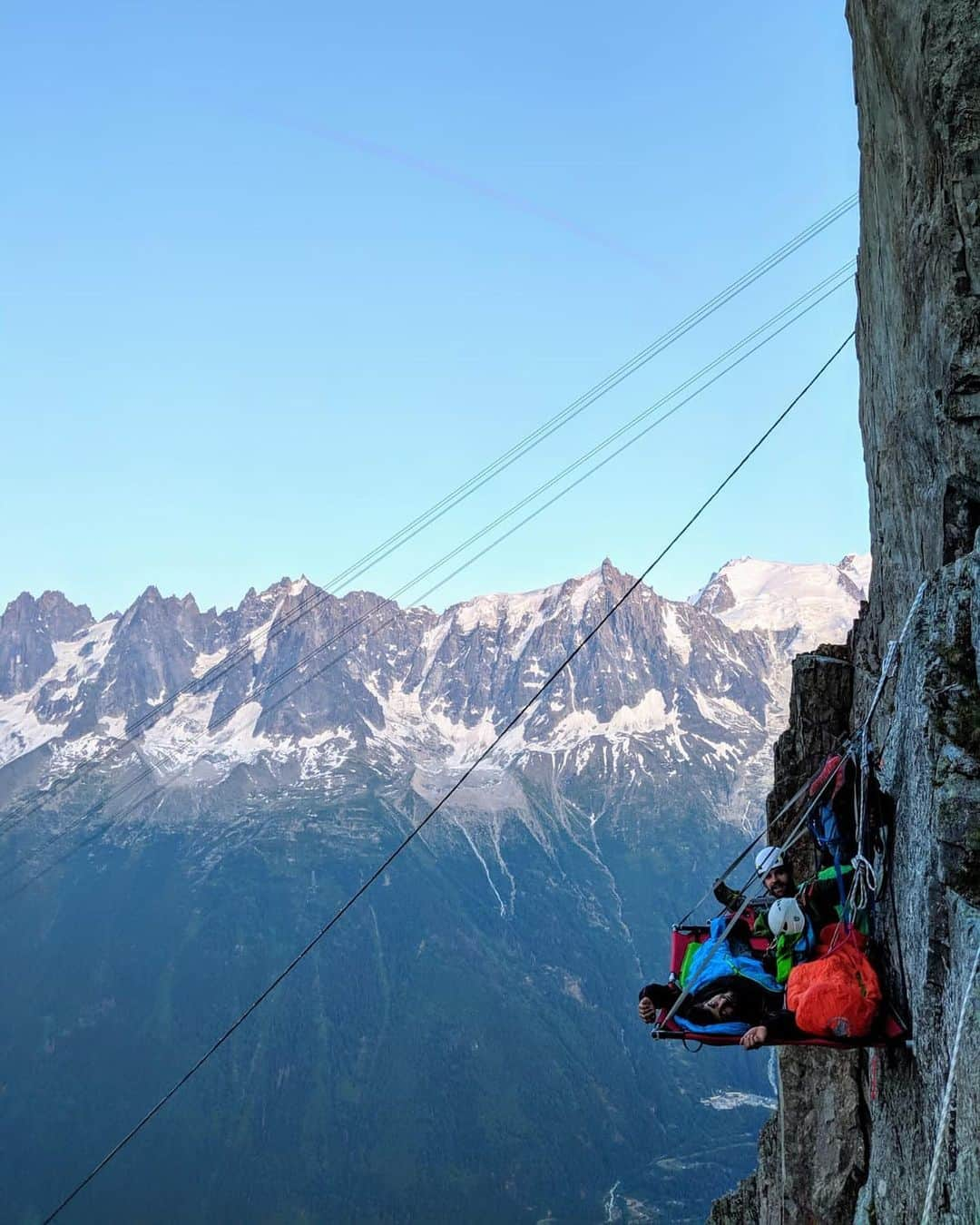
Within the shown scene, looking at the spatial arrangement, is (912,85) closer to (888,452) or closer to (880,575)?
(888,452)

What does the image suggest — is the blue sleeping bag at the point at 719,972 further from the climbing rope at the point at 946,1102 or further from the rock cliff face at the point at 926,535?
the climbing rope at the point at 946,1102

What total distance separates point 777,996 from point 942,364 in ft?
24.7

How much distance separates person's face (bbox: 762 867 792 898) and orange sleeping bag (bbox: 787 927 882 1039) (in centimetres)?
282

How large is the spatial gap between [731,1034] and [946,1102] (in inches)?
145

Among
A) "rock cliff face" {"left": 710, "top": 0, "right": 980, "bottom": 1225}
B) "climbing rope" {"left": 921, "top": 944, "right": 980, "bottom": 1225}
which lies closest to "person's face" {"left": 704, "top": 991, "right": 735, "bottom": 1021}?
"rock cliff face" {"left": 710, "top": 0, "right": 980, "bottom": 1225}

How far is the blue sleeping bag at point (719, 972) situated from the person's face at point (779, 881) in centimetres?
98

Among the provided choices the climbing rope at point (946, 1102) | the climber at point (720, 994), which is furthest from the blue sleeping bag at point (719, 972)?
the climbing rope at point (946, 1102)

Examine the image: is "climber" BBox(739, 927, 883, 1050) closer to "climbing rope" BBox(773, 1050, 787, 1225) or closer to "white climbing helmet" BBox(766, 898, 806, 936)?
"white climbing helmet" BBox(766, 898, 806, 936)

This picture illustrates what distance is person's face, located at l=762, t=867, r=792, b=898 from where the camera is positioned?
1519 centimetres

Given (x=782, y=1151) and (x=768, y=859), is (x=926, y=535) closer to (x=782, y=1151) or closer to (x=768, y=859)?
(x=768, y=859)

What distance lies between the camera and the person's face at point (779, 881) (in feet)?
49.8

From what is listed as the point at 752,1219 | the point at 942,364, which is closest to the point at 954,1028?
the point at 942,364

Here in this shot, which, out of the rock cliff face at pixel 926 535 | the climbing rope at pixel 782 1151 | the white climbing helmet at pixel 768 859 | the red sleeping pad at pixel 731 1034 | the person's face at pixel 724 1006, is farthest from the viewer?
the climbing rope at pixel 782 1151

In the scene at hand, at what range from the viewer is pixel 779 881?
1527 cm
